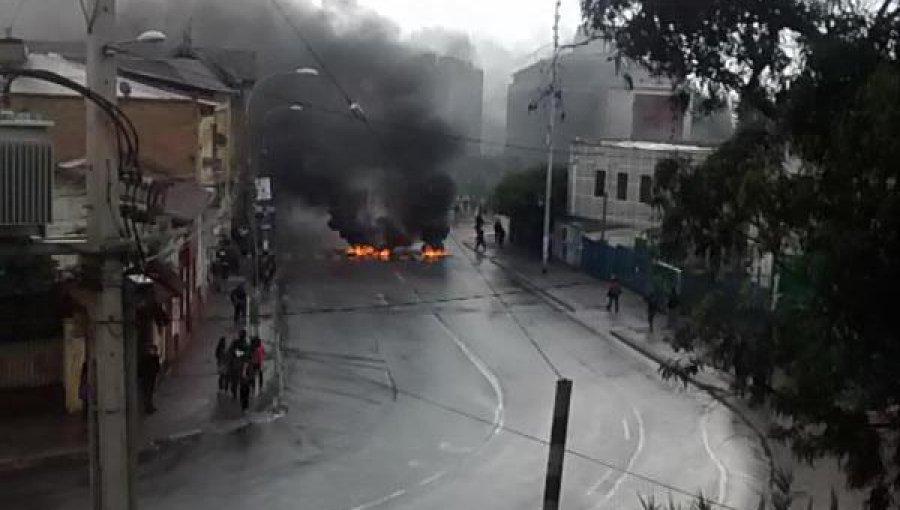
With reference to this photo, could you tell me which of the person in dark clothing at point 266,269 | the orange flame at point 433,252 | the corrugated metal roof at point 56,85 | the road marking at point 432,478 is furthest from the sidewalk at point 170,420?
the orange flame at point 433,252

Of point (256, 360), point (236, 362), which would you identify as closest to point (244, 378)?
point (236, 362)

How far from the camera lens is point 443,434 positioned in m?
17.3

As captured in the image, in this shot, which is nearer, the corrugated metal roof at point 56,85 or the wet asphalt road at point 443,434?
the wet asphalt road at point 443,434

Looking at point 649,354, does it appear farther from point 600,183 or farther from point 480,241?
point 480,241

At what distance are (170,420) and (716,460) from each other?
8141 mm

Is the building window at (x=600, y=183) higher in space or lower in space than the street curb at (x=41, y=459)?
higher

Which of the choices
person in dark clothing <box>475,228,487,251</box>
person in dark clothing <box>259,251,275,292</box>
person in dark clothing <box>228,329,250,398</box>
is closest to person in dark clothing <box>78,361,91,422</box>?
person in dark clothing <box>228,329,250,398</box>

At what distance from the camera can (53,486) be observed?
1395cm

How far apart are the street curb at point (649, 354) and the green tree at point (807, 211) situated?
1.04m

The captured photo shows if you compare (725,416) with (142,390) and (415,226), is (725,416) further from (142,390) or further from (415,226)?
(415,226)

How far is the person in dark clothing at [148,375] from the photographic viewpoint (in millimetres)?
17516

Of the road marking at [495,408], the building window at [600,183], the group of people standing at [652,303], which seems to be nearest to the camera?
the road marking at [495,408]

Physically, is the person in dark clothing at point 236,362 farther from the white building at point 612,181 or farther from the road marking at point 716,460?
the white building at point 612,181

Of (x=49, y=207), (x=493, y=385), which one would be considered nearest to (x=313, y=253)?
(x=493, y=385)
